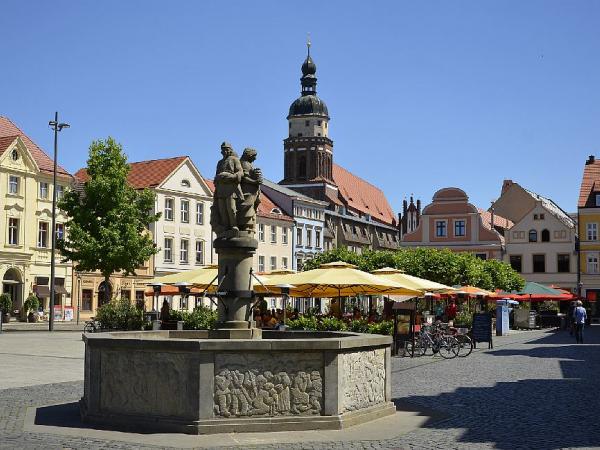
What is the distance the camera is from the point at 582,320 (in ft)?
112

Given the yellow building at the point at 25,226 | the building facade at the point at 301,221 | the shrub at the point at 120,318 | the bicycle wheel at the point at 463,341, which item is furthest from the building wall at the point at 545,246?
the bicycle wheel at the point at 463,341

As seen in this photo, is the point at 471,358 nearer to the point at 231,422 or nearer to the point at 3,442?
the point at 231,422

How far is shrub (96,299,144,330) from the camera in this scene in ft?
109

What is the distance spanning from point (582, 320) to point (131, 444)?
89.4 ft

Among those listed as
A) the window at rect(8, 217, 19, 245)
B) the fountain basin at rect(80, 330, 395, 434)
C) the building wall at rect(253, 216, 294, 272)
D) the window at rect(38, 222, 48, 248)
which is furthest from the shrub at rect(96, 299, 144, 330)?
the building wall at rect(253, 216, 294, 272)

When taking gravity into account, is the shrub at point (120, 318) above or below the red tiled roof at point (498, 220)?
below

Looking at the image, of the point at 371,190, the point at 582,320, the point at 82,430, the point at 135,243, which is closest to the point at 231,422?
the point at 82,430

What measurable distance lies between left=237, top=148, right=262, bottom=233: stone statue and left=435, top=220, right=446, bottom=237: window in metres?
60.4

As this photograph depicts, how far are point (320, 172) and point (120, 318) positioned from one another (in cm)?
7670

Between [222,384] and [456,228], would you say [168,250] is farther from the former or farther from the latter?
[222,384]

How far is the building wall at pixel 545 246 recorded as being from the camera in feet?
231

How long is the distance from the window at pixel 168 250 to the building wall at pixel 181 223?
14 centimetres

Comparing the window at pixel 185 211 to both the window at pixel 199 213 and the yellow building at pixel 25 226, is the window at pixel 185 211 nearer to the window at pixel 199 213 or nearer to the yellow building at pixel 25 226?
the window at pixel 199 213

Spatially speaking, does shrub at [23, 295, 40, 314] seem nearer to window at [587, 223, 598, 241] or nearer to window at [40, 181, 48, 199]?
window at [40, 181, 48, 199]
